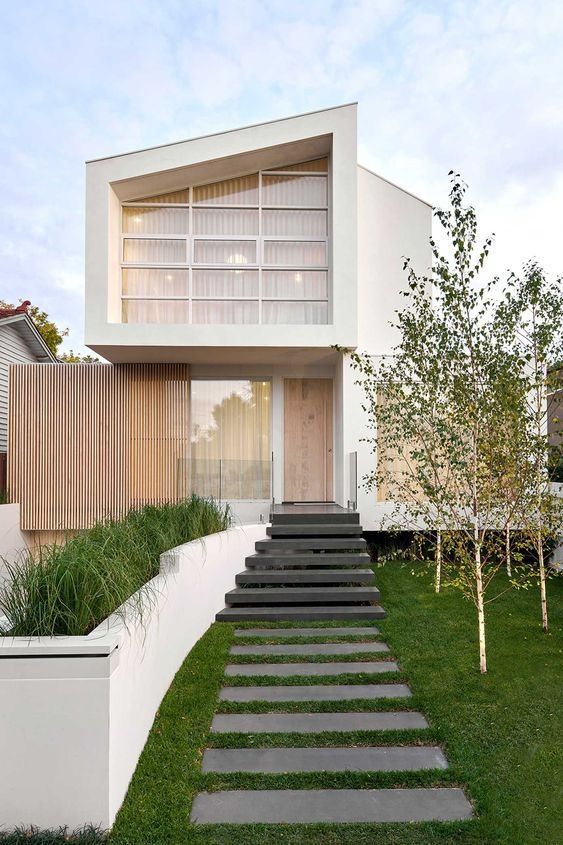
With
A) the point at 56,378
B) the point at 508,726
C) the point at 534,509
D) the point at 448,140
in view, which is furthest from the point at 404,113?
the point at 508,726

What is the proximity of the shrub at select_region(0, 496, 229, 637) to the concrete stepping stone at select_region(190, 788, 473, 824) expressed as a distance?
1.16 m

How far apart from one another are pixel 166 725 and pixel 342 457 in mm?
5867

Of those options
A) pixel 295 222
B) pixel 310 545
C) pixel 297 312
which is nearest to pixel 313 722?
pixel 310 545

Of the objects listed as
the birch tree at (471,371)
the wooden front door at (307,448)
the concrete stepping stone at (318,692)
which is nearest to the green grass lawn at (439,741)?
the concrete stepping stone at (318,692)

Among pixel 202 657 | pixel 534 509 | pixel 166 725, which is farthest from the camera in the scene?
pixel 534 509

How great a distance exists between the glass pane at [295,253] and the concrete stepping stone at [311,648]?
620cm

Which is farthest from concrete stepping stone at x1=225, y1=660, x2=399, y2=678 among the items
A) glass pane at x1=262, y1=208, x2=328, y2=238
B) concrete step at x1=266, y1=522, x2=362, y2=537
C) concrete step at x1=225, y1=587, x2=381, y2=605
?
glass pane at x1=262, y1=208, x2=328, y2=238

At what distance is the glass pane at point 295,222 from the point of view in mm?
9188

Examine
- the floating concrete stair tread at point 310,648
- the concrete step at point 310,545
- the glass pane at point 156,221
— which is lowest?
the floating concrete stair tread at point 310,648

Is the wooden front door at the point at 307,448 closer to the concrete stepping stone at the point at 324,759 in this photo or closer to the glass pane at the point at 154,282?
the glass pane at the point at 154,282

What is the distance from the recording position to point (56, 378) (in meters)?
9.75

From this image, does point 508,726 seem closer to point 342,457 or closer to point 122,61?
point 342,457

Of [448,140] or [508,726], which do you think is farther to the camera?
[448,140]

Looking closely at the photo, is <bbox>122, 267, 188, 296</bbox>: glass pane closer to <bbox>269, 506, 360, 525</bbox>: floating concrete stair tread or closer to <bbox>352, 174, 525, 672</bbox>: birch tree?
<bbox>269, 506, 360, 525</bbox>: floating concrete stair tread
